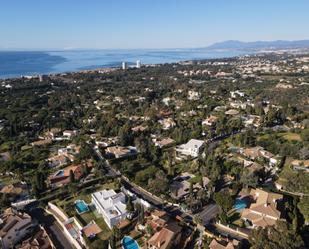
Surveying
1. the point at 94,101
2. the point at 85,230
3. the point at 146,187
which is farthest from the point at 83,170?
the point at 94,101

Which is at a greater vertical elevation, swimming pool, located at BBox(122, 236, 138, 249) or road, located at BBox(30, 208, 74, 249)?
swimming pool, located at BBox(122, 236, 138, 249)

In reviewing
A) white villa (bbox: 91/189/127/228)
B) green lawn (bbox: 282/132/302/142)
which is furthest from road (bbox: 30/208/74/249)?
green lawn (bbox: 282/132/302/142)

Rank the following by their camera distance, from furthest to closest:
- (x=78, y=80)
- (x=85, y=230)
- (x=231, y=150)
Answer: (x=78, y=80), (x=231, y=150), (x=85, y=230)

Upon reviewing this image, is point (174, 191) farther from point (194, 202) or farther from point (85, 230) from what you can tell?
point (85, 230)

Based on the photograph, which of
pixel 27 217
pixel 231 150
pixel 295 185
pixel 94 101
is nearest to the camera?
pixel 27 217

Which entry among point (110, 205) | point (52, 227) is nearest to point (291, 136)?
point (110, 205)

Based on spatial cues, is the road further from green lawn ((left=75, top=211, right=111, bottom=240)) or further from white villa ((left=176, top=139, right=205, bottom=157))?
white villa ((left=176, top=139, right=205, bottom=157))

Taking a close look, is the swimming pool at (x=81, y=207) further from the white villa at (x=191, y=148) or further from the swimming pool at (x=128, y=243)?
the white villa at (x=191, y=148)
